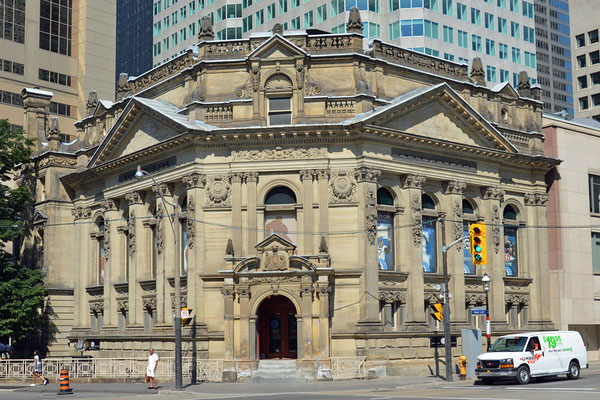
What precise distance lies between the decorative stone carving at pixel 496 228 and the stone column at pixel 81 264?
27484 mm

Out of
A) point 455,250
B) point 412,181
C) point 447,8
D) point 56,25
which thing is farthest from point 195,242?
point 56,25

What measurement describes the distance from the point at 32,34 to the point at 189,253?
57.0 metres

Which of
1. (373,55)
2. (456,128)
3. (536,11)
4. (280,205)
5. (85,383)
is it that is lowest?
(85,383)

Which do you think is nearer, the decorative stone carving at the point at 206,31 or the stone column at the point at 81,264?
the decorative stone carving at the point at 206,31

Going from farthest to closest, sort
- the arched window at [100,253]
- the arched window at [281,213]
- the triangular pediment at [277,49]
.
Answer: the arched window at [100,253] → the triangular pediment at [277,49] → the arched window at [281,213]

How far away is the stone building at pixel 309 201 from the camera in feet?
145

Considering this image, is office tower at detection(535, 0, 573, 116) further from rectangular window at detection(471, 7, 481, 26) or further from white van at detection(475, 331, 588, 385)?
white van at detection(475, 331, 588, 385)

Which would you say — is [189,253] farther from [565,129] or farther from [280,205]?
[565,129]

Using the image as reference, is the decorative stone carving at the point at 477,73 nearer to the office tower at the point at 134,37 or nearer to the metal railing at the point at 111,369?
the metal railing at the point at 111,369

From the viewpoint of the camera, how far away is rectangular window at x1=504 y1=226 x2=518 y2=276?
53.6m

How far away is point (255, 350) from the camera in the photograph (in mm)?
43688

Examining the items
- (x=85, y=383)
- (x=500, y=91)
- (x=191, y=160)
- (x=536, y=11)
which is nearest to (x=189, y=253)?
(x=191, y=160)

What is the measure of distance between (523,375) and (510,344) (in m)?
1.70

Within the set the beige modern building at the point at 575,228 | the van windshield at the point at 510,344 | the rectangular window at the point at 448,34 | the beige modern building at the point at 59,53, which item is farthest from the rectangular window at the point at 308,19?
the van windshield at the point at 510,344
